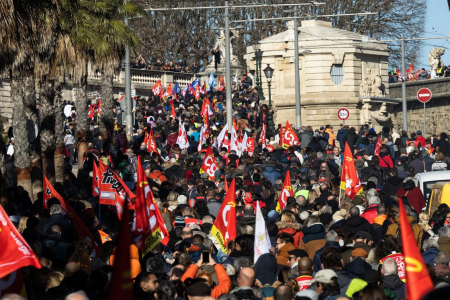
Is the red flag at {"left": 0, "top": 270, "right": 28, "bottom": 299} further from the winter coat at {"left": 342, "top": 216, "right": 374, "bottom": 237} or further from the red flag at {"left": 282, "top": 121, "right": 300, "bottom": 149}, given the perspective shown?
the red flag at {"left": 282, "top": 121, "right": 300, "bottom": 149}

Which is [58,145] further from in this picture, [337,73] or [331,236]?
[337,73]

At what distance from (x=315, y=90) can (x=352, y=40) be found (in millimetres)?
2737

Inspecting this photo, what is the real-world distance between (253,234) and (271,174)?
27.6 feet

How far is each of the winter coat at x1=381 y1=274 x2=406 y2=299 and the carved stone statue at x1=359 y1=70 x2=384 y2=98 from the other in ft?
128

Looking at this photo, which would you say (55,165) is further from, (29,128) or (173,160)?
(29,128)

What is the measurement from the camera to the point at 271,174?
71.4 feet

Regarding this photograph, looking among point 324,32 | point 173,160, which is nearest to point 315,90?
point 324,32

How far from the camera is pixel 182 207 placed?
604 inches

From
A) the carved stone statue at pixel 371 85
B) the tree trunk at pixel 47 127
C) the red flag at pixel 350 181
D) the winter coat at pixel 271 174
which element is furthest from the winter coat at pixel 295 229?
the carved stone statue at pixel 371 85

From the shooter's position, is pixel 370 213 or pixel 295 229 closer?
pixel 295 229

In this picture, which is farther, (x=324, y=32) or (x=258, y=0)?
(x=258, y=0)

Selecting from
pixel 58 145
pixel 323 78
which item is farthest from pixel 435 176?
pixel 323 78

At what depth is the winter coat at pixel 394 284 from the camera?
9.61 meters

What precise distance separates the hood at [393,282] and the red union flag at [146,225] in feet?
10.5
